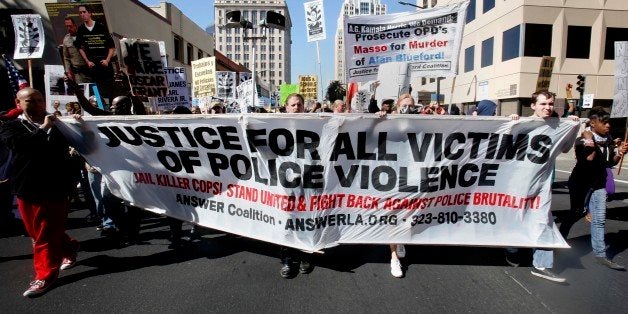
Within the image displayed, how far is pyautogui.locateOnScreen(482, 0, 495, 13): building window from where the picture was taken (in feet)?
95.9

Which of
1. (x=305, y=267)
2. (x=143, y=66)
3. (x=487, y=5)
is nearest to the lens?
(x=305, y=267)

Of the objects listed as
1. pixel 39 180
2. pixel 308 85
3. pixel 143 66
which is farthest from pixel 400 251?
pixel 308 85

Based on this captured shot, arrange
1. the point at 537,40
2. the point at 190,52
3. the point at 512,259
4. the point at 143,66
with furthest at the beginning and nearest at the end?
the point at 190,52
the point at 537,40
the point at 143,66
the point at 512,259

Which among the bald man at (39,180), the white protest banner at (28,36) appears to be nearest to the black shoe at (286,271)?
the bald man at (39,180)

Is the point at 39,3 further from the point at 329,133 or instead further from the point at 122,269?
the point at 329,133

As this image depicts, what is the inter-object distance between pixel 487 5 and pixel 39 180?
32639 millimetres

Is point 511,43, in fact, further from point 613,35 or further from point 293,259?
point 293,259

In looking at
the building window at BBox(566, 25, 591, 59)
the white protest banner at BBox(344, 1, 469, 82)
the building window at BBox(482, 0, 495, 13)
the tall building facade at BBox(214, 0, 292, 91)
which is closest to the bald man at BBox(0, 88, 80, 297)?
the white protest banner at BBox(344, 1, 469, 82)

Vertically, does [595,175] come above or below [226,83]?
below

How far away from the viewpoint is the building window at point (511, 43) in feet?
84.9

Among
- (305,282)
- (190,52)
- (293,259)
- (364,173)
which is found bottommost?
(305,282)

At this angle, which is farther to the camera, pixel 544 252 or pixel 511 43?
pixel 511 43

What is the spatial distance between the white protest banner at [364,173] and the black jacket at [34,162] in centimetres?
40

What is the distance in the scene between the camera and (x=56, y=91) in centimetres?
976
